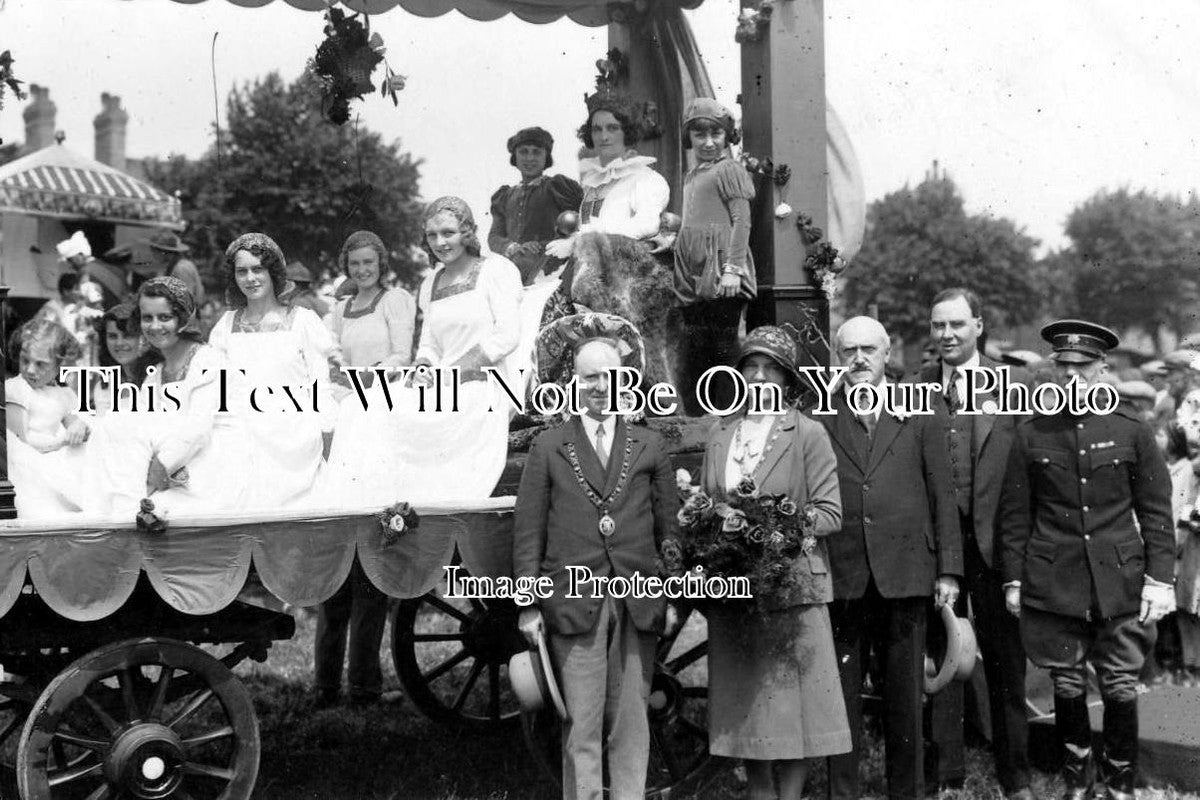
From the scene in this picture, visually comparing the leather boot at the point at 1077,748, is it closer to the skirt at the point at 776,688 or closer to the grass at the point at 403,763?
the grass at the point at 403,763

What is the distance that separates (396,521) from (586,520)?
28.8 inches

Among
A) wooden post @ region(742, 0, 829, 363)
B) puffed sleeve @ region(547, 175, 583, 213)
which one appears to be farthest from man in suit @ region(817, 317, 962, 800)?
puffed sleeve @ region(547, 175, 583, 213)

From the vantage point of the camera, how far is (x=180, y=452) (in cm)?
552

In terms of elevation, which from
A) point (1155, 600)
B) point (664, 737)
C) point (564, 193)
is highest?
point (564, 193)

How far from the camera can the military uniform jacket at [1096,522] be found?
219 inches

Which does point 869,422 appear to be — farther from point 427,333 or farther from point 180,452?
point 180,452

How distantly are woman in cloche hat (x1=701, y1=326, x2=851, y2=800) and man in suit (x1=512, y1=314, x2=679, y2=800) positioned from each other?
263mm

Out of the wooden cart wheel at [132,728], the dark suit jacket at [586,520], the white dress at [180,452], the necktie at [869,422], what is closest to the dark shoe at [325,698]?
the wooden cart wheel at [132,728]

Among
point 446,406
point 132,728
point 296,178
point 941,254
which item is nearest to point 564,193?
point 446,406

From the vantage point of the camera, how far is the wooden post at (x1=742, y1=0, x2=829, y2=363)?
20.6 feet

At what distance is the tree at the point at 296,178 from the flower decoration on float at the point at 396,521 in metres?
4.31

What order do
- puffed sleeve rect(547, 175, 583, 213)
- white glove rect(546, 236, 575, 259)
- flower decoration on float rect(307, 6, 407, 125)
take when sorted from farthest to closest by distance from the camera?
puffed sleeve rect(547, 175, 583, 213) < flower decoration on float rect(307, 6, 407, 125) < white glove rect(546, 236, 575, 259)

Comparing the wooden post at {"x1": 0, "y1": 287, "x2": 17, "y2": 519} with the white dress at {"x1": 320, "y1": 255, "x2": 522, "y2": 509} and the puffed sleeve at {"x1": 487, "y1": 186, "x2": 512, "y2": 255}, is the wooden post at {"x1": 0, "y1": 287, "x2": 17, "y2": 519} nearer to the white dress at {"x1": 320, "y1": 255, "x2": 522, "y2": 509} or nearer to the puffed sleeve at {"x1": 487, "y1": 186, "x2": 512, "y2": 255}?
the white dress at {"x1": 320, "y1": 255, "x2": 522, "y2": 509}

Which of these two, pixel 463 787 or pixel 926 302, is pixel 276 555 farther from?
pixel 926 302
